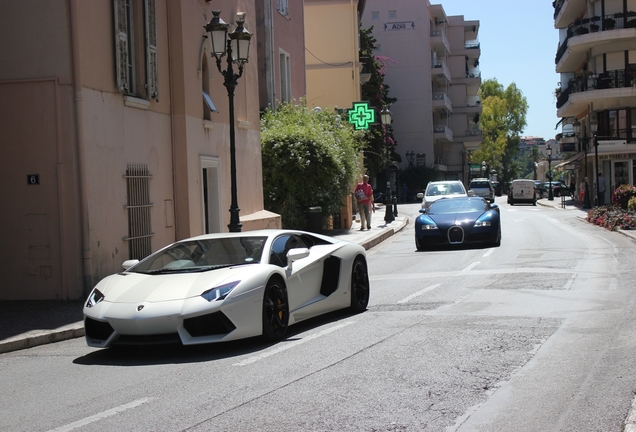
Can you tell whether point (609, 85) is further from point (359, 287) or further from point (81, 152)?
point (359, 287)

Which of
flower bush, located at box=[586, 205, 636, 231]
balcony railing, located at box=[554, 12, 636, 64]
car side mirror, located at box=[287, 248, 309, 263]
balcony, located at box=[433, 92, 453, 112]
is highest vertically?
balcony railing, located at box=[554, 12, 636, 64]

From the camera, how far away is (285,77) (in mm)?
31078

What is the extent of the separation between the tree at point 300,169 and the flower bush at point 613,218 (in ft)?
28.8

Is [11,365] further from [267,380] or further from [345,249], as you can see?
[345,249]

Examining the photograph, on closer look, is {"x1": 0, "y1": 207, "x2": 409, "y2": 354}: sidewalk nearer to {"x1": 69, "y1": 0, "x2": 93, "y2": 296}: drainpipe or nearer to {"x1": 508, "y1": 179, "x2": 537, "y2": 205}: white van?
{"x1": 69, "y1": 0, "x2": 93, "y2": 296}: drainpipe

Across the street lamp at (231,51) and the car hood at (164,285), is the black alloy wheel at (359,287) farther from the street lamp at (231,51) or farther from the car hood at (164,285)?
the street lamp at (231,51)

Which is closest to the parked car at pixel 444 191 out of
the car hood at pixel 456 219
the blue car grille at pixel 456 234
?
the car hood at pixel 456 219

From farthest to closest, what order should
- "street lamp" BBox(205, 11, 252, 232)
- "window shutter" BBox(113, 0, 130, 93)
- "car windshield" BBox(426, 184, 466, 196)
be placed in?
"car windshield" BBox(426, 184, 466, 196), "street lamp" BBox(205, 11, 252, 232), "window shutter" BBox(113, 0, 130, 93)

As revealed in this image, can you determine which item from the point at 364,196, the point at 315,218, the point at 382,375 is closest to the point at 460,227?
the point at 315,218

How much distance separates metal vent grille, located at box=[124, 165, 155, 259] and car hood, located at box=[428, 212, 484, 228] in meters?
7.83

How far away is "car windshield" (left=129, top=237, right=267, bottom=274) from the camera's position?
9078 millimetres

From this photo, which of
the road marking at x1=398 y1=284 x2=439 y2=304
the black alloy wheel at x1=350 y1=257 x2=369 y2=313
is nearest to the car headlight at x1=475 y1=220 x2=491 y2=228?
the road marking at x1=398 y1=284 x2=439 y2=304

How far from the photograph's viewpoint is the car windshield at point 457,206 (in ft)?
70.5

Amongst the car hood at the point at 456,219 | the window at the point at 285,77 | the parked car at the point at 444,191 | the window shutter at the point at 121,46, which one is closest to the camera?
the window shutter at the point at 121,46
